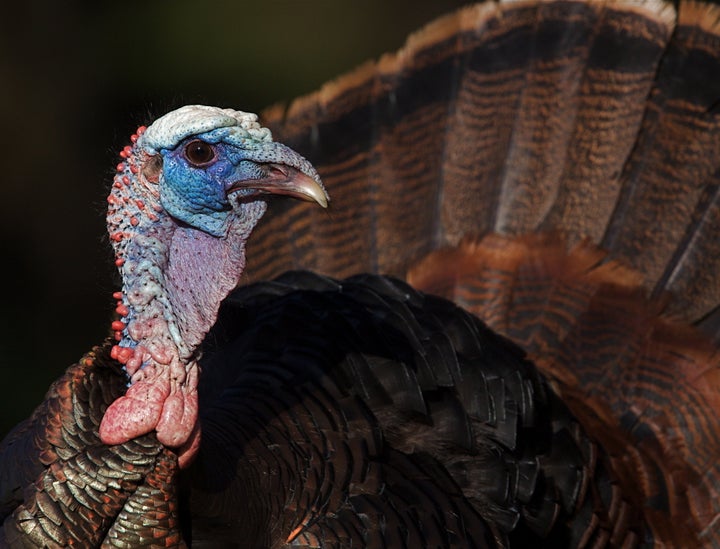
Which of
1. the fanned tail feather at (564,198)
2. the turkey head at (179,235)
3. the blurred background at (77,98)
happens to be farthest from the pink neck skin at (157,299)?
the blurred background at (77,98)

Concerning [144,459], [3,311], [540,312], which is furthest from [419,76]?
[3,311]

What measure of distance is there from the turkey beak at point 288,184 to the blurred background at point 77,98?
321cm

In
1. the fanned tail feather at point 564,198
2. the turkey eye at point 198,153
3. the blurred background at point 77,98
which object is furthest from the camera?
the blurred background at point 77,98

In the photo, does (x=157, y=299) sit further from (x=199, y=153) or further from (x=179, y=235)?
(x=199, y=153)

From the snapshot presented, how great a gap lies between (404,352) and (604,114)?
4.19 ft

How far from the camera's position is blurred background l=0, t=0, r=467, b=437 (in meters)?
5.34

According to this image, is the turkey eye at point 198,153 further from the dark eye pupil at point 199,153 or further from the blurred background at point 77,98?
the blurred background at point 77,98

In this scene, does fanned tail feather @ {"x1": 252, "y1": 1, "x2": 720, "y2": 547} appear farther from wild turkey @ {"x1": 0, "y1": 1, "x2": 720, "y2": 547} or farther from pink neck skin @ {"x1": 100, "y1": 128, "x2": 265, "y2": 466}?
pink neck skin @ {"x1": 100, "y1": 128, "x2": 265, "y2": 466}

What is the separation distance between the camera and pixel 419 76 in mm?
3832

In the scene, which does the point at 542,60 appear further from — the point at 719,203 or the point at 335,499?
the point at 335,499

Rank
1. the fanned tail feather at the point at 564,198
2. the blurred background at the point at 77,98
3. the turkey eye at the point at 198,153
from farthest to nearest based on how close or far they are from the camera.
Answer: the blurred background at the point at 77,98
the fanned tail feather at the point at 564,198
the turkey eye at the point at 198,153

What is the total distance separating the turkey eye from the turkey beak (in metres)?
0.07

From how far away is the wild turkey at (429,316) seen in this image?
2195mm

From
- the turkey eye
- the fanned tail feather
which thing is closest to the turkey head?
the turkey eye
